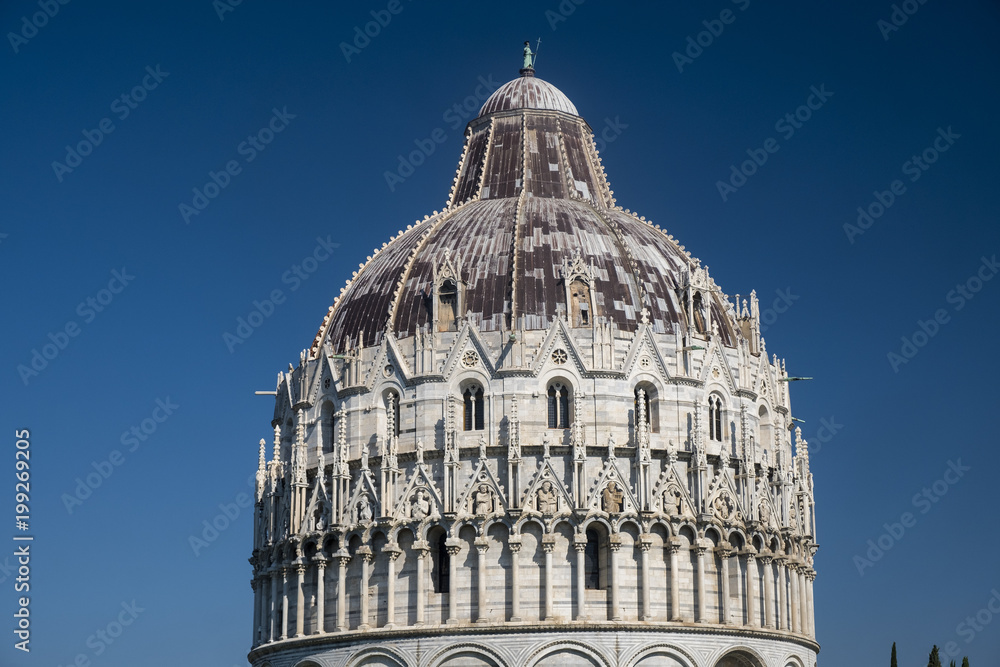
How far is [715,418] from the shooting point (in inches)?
2717

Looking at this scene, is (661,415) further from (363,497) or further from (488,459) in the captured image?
(363,497)

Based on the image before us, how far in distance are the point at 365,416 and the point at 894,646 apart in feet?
91.1

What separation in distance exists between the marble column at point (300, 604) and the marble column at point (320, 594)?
110 cm

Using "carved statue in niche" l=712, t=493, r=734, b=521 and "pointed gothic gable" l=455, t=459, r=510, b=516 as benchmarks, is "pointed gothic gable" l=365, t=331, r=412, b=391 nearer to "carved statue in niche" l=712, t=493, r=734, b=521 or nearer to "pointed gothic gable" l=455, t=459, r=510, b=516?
"pointed gothic gable" l=455, t=459, r=510, b=516

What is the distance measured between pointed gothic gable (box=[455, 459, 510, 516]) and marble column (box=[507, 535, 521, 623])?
1.62 meters

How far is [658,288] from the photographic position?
2788 inches

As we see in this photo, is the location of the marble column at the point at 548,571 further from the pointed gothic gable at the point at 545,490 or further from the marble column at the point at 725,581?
the marble column at the point at 725,581

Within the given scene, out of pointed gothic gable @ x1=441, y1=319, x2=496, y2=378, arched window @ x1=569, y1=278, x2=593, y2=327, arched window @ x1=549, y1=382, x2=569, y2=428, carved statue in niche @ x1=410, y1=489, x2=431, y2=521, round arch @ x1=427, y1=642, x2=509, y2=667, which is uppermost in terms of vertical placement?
arched window @ x1=569, y1=278, x2=593, y2=327

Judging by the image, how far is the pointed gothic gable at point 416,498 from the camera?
64875 mm

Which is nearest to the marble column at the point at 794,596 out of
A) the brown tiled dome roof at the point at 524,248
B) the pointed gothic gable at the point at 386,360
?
the brown tiled dome roof at the point at 524,248

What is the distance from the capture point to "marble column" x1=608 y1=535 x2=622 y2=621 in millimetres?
63250

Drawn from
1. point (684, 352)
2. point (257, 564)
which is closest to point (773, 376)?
point (684, 352)

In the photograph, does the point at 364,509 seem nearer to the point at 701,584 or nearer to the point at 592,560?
the point at 592,560

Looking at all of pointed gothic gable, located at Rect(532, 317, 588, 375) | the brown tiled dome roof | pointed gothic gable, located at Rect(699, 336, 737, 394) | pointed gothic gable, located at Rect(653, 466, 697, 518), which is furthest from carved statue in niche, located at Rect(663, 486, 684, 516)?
the brown tiled dome roof
